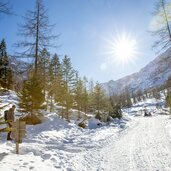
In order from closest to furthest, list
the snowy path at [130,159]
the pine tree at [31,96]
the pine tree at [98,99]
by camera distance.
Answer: the snowy path at [130,159]
the pine tree at [31,96]
the pine tree at [98,99]

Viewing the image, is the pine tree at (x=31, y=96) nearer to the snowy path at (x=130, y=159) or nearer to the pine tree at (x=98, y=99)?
the snowy path at (x=130, y=159)

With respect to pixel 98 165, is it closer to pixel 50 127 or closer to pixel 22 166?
pixel 22 166

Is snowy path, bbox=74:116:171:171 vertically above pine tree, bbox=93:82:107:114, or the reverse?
pine tree, bbox=93:82:107:114

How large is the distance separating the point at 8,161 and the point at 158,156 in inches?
243

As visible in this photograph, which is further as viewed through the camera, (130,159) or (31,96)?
(31,96)

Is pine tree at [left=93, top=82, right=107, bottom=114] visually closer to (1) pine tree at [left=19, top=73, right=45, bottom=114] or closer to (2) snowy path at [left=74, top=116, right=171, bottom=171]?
(1) pine tree at [left=19, top=73, right=45, bottom=114]


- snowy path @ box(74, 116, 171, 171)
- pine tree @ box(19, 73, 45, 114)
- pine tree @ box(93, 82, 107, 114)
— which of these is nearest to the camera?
snowy path @ box(74, 116, 171, 171)

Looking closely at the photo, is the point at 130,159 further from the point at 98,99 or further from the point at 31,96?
the point at 98,99

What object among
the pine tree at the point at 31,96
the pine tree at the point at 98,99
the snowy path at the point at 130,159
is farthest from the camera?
the pine tree at the point at 98,99

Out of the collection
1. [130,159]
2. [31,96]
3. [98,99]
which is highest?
[98,99]

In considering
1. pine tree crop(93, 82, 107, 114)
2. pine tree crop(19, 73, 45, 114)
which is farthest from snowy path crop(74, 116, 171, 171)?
pine tree crop(93, 82, 107, 114)

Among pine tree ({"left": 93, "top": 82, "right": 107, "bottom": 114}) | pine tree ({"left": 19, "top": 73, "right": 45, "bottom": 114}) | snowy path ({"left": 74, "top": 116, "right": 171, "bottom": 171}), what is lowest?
snowy path ({"left": 74, "top": 116, "right": 171, "bottom": 171})

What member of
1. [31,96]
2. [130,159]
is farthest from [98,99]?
[130,159]

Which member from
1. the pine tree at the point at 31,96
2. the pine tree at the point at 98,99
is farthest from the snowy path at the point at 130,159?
the pine tree at the point at 98,99
